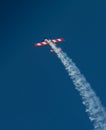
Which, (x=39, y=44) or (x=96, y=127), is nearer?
(x=96, y=127)

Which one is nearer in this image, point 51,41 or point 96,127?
point 96,127

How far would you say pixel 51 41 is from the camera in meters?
46.0

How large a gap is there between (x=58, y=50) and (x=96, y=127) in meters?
8.53

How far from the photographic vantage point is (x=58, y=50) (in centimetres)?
4572

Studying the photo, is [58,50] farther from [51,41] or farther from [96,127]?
[96,127]

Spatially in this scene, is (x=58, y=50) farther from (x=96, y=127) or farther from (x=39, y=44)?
(x=96, y=127)

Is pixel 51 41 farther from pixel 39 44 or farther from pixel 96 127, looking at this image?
pixel 96 127

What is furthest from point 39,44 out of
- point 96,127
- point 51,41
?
point 96,127

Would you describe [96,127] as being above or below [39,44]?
below

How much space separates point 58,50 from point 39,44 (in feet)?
5.73

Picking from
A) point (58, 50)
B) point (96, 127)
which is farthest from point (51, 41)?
point (96, 127)

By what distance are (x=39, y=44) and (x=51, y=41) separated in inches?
42.4

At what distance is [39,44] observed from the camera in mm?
45938

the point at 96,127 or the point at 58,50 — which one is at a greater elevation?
the point at 58,50
